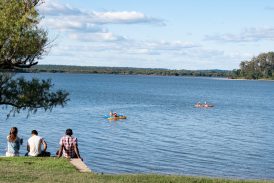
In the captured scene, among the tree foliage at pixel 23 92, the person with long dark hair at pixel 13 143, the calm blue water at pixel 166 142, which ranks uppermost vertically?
the tree foliage at pixel 23 92

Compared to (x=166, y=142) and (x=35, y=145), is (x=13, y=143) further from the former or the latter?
(x=166, y=142)

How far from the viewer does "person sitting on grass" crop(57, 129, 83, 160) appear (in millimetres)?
18192

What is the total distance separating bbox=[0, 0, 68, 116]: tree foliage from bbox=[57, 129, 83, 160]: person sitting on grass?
4.93 feet

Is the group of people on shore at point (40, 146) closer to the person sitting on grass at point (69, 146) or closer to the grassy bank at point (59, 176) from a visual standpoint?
the person sitting on grass at point (69, 146)

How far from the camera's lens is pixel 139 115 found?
212ft

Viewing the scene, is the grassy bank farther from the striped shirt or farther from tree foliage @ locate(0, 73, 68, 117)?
tree foliage @ locate(0, 73, 68, 117)

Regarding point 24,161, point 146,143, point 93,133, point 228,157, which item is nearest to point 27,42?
point 24,161

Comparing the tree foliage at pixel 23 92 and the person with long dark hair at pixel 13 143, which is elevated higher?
the tree foliage at pixel 23 92

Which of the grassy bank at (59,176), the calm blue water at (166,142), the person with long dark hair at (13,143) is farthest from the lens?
the calm blue water at (166,142)

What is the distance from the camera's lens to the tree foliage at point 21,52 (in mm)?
17016

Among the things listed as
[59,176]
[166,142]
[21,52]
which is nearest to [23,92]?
[21,52]

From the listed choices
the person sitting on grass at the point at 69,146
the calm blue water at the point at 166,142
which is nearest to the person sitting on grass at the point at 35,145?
the person sitting on grass at the point at 69,146

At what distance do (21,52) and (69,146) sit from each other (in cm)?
360

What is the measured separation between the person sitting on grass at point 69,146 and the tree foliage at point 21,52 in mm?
1503
